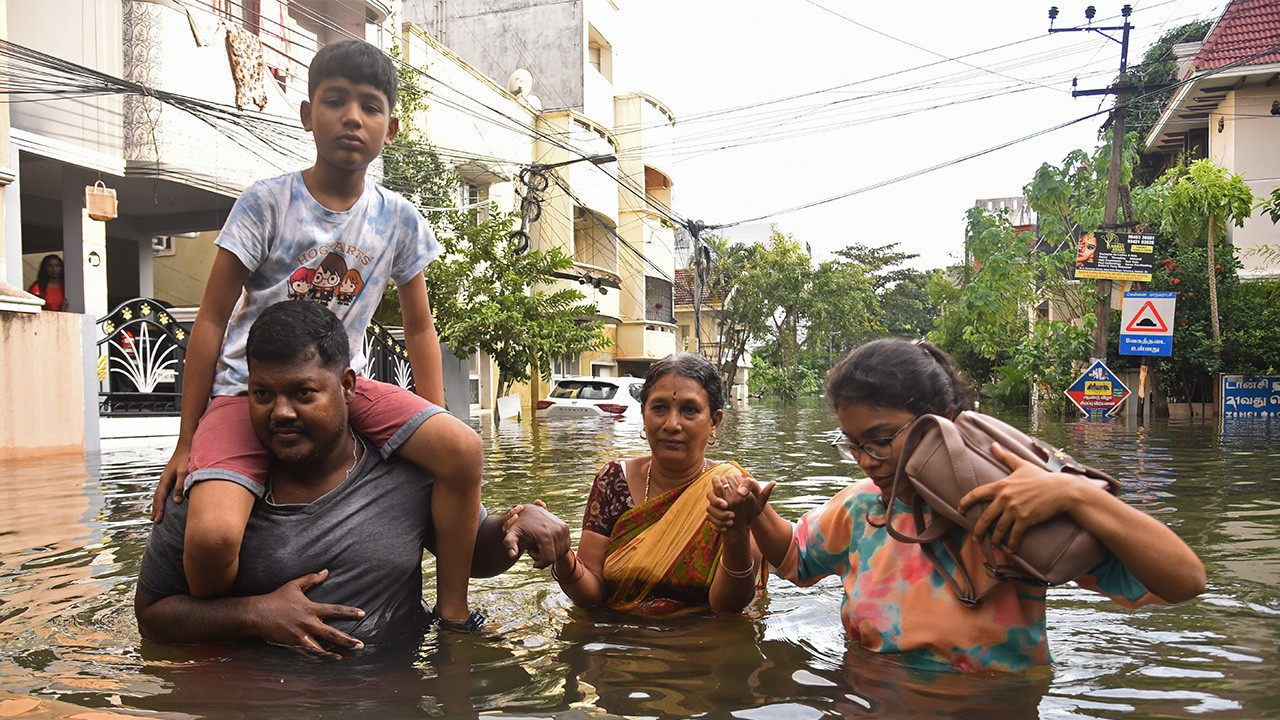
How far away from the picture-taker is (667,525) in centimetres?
394

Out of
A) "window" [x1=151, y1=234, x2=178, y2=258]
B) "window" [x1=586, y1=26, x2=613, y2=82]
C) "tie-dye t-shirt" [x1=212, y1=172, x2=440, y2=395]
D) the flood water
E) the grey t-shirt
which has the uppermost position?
"window" [x1=586, y1=26, x2=613, y2=82]

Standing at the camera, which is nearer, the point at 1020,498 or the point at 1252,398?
the point at 1020,498

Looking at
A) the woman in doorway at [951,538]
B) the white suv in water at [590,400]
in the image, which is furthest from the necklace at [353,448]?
the white suv in water at [590,400]

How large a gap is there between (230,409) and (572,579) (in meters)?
1.34

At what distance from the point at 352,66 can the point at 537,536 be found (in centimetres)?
168

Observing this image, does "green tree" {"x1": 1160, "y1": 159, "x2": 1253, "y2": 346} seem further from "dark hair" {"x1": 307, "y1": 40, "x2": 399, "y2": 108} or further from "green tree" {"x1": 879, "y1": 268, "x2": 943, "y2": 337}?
"green tree" {"x1": 879, "y1": 268, "x2": 943, "y2": 337}

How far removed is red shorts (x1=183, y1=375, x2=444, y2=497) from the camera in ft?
10.3

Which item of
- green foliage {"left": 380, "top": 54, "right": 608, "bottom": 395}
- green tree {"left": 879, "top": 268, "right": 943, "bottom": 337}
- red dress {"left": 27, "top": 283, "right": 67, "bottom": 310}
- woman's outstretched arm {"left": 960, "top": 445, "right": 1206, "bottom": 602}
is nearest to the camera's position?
woman's outstretched arm {"left": 960, "top": 445, "right": 1206, "bottom": 602}

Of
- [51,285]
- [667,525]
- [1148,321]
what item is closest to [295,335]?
[667,525]

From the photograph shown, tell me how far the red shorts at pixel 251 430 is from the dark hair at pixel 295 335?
0.24m

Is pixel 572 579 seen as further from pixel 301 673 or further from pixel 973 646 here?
pixel 973 646

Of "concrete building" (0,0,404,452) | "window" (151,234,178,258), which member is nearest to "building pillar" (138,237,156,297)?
"concrete building" (0,0,404,452)

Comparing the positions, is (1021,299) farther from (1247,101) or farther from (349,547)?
(349,547)

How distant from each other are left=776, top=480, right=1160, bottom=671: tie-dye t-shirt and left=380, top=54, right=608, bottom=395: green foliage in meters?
17.3
